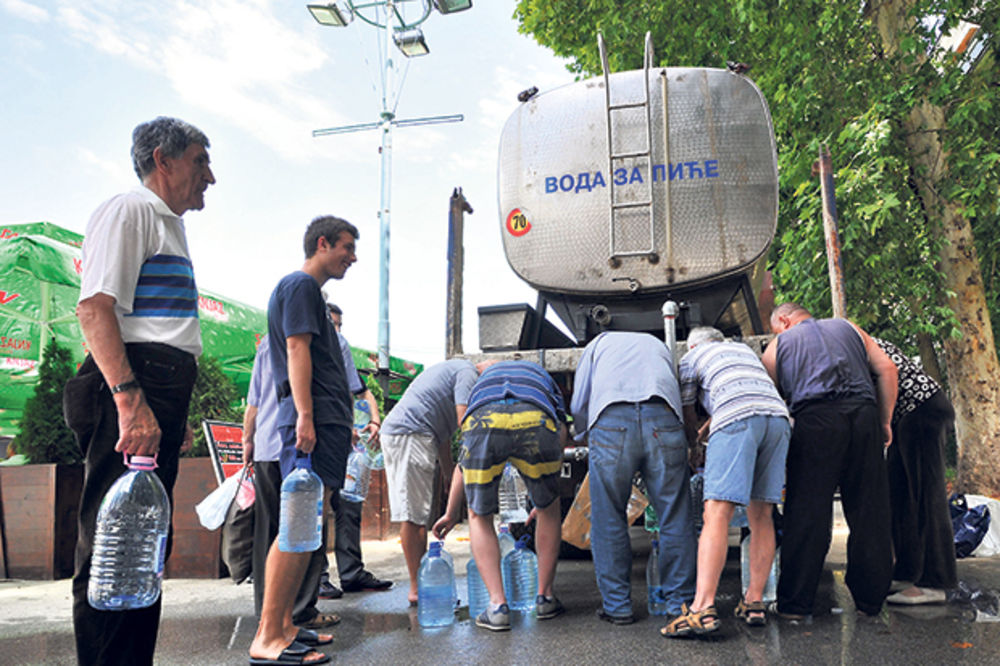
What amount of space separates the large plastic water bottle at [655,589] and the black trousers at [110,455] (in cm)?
233

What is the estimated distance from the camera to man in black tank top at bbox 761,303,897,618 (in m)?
3.61

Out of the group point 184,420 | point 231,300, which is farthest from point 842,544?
point 231,300

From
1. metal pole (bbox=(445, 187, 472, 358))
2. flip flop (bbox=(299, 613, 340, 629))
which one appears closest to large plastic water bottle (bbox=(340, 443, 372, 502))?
metal pole (bbox=(445, 187, 472, 358))

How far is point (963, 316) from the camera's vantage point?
8312mm

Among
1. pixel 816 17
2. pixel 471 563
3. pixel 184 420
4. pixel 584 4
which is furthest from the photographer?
pixel 584 4

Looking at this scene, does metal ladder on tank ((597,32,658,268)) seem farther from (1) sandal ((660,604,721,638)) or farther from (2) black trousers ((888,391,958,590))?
(1) sandal ((660,604,721,638))

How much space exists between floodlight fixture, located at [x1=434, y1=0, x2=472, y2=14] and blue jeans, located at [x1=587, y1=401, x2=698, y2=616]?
1026 cm

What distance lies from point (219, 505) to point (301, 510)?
111 cm

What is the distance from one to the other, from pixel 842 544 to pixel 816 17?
562 centimetres

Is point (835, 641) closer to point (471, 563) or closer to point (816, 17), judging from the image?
point (471, 563)

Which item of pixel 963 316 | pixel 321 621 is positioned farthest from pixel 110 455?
pixel 963 316

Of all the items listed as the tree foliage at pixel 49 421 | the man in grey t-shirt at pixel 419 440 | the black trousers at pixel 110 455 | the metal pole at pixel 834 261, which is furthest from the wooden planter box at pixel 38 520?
the metal pole at pixel 834 261

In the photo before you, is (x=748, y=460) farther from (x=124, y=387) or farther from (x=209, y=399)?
(x=209, y=399)

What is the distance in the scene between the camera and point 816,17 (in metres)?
8.39
